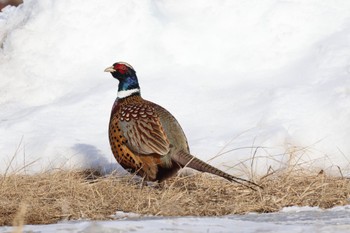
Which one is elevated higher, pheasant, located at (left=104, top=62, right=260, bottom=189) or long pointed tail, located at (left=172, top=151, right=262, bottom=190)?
pheasant, located at (left=104, top=62, right=260, bottom=189)

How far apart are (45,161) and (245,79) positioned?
211 centimetres

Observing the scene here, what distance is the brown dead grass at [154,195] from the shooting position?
16.9 feet

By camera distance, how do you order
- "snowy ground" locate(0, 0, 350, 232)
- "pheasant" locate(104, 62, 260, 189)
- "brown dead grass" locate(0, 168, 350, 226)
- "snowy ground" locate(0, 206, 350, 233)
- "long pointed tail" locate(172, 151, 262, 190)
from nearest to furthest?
"snowy ground" locate(0, 206, 350, 233) < "brown dead grass" locate(0, 168, 350, 226) < "long pointed tail" locate(172, 151, 262, 190) < "pheasant" locate(104, 62, 260, 189) < "snowy ground" locate(0, 0, 350, 232)

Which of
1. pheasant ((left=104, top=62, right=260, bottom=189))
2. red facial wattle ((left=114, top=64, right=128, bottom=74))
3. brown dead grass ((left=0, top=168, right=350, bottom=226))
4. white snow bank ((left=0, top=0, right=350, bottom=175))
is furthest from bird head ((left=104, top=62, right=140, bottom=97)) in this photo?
brown dead grass ((left=0, top=168, right=350, bottom=226))

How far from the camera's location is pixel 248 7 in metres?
8.52

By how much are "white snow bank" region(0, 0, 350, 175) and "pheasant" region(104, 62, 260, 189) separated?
0.48m

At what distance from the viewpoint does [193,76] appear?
804cm

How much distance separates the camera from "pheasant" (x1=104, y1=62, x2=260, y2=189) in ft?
19.9

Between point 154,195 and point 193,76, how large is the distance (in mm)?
2600

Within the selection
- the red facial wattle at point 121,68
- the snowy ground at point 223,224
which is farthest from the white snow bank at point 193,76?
the snowy ground at point 223,224

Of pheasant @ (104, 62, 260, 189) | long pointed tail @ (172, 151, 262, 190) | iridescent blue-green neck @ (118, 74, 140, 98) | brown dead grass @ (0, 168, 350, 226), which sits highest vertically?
iridescent blue-green neck @ (118, 74, 140, 98)

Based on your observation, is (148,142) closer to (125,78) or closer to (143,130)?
(143,130)

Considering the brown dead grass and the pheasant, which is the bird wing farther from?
the brown dead grass

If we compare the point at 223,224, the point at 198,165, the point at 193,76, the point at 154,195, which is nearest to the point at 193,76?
the point at 193,76
